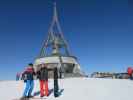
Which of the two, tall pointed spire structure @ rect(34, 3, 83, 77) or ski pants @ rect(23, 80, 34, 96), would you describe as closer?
ski pants @ rect(23, 80, 34, 96)

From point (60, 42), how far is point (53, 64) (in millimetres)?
9111

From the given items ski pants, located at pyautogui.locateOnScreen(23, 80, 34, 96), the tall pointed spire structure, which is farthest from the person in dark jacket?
the tall pointed spire structure

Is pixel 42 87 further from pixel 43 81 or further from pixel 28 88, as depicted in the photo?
pixel 28 88

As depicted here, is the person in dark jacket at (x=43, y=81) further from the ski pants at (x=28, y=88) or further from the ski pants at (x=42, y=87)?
the ski pants at (x=28, y=88)

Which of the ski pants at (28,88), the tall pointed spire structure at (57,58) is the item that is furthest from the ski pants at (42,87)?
the tall pointed spire structure at (57,58)

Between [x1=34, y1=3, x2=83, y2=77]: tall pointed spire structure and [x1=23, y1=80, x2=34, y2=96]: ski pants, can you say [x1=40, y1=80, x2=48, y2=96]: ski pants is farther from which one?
[x1=34, y1=3, x2=83, y2=77]: tall pointed spire structure

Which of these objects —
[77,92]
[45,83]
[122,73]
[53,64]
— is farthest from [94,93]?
[53,64]


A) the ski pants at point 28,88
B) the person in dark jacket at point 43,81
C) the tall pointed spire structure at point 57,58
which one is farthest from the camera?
the tall pointed spire structure at point 57,58

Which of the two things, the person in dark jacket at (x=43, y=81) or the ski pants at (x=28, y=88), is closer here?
the ski pants at (x=28, y=88)

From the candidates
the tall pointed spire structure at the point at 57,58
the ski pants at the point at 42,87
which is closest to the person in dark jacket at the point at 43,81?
the ski pants at the point at 42,87

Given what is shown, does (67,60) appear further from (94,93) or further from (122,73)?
(94,93)

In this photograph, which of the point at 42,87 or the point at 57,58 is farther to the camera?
the point at 57,58

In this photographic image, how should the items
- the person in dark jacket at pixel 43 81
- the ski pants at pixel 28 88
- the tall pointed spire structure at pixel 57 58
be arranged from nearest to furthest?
1. the ski pants at pixel 28 88
2. the person in dark jacket at pixel 43 81
3. the tall pointed spire structure at pixel 57 58

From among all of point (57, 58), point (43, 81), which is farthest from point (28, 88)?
point (57, 58)
